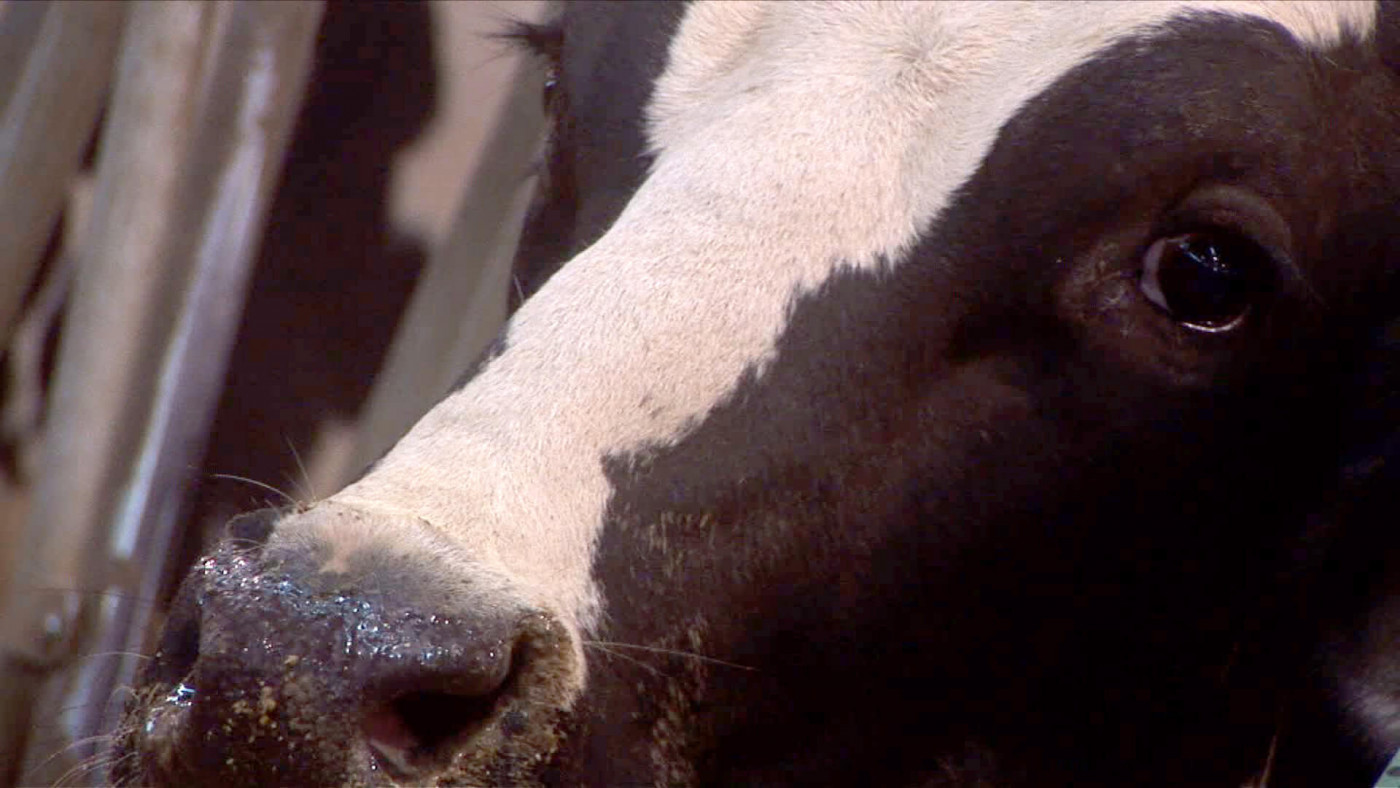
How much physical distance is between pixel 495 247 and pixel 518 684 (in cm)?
176

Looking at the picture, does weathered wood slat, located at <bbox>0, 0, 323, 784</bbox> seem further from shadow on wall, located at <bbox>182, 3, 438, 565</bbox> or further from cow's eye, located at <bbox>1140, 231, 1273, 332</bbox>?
cow's eye, located at <bbox>1140, 231, 1273, 332</bbox>

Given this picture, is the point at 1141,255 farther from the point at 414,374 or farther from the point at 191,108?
the point at 414,374

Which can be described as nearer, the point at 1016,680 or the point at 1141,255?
the point at 1141,255

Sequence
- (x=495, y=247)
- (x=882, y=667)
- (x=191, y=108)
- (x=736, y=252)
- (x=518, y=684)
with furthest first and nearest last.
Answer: (x=495, y=247)
(x=191, y=108)
(x=882, y=667)
(x=736, y=252)
(x=518, y=684)

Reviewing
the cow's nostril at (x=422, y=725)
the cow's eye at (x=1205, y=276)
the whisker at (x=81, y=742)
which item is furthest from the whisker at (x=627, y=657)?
the cow's eye at (x=1205, y=276)

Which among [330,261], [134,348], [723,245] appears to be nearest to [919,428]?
[723,245]

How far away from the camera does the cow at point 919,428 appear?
1367mm

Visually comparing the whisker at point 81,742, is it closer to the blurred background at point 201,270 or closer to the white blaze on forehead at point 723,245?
the blurred background at point 201,270

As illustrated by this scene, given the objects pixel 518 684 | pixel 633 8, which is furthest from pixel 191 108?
pixel 518 684

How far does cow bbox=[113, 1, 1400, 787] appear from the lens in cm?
137

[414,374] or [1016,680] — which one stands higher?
[1016,680]

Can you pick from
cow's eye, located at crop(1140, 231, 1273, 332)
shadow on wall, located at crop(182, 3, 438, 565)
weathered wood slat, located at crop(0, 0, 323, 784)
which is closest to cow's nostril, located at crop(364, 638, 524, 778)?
cow's eye, located at crop(1140, 231, 1273, 332)

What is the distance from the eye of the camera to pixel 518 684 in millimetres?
1309

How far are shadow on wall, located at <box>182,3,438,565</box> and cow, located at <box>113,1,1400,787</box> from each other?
49.2 inches
